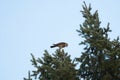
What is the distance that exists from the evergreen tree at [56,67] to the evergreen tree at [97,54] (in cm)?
56

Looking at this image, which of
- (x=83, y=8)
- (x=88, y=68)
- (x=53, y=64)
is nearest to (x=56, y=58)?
(x=53, y=64)

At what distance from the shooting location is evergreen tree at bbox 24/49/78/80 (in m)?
17.5

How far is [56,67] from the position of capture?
18.0m

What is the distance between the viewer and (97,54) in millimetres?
17422

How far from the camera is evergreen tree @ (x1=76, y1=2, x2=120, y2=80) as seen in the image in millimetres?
16797

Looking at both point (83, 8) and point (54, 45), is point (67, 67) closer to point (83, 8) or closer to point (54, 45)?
point (54, 45)

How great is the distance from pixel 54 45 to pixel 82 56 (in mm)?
1553

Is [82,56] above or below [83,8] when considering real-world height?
below

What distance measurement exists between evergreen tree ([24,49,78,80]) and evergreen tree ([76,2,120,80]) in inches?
21.9

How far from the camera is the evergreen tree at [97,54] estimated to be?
16797 mm

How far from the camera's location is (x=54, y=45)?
18.2 meters

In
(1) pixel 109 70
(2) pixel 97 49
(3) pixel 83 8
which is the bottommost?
(1) pixel 109 70

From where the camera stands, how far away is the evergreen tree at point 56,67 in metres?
17.5

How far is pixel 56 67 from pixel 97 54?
7.15 ft
